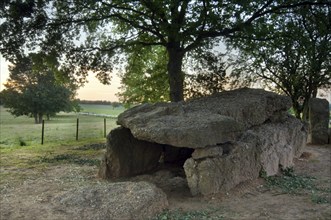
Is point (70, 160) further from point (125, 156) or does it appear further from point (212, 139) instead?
point (212, 139)

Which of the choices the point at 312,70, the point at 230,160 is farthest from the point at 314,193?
the point at 312,70

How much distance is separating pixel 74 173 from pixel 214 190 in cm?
466

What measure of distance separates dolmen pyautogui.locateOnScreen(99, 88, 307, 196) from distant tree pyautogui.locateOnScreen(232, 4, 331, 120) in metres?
4.09

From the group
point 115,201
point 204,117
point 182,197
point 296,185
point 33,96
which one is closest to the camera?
point 115,201

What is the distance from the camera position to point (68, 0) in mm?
15133

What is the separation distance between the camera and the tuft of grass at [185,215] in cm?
686

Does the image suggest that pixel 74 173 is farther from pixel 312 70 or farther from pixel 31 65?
pixel 312 70

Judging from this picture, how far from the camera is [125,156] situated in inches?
406

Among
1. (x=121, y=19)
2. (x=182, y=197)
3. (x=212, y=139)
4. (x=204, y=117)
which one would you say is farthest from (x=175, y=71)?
(x=182, y=197)

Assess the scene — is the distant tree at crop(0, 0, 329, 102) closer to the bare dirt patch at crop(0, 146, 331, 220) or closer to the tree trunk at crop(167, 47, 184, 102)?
the tree trunk at crop(167, 47, 184, 102)

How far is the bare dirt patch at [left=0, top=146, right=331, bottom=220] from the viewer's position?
23.2 ft

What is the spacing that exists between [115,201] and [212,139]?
2665 millimetres

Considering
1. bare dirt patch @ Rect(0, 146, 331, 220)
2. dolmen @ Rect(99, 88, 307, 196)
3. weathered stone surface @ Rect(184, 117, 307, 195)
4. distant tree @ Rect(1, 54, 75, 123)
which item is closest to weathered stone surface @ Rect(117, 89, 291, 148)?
dolmen @ Rect(99, 88, 307, 196)

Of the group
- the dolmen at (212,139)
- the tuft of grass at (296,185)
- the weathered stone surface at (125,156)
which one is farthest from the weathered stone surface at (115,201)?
the tuft of grass at (296,185)
